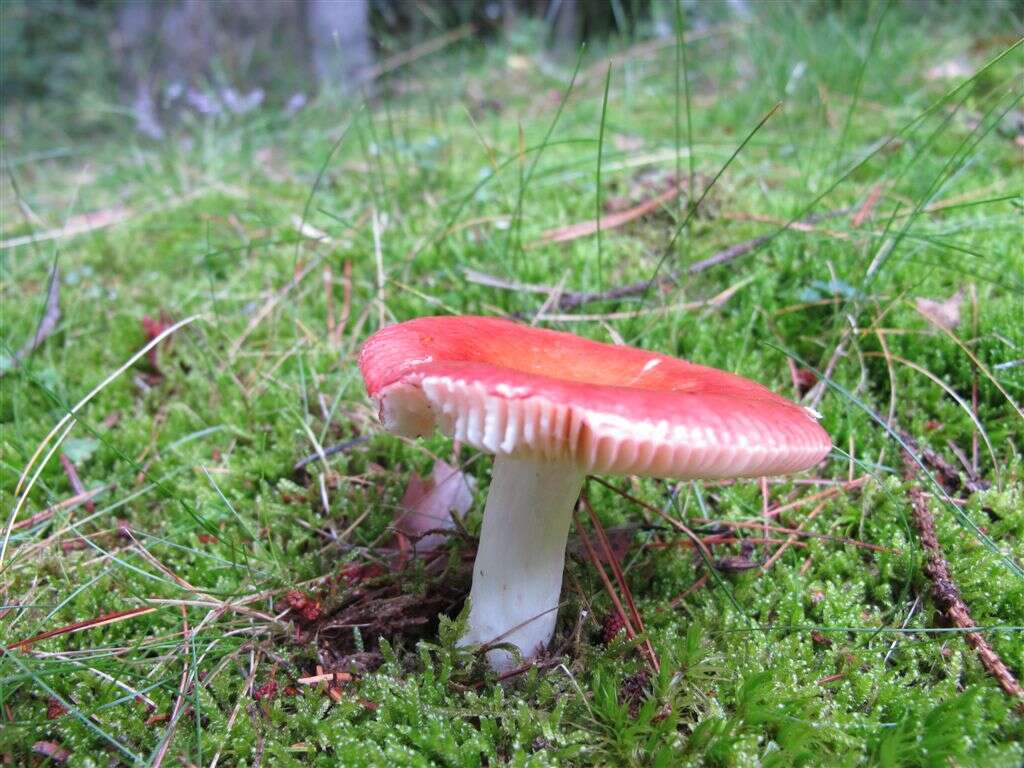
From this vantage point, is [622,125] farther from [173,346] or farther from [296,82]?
[296,82]

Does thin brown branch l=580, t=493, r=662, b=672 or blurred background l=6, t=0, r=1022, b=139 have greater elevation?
blurred background l=6, t=0, r=1022, b=139

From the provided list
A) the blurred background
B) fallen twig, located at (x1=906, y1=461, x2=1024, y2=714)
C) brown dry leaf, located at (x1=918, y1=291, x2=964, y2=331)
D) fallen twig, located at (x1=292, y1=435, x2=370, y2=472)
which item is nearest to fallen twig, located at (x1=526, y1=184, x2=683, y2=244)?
brown dry leaf, located at (x1=918, y1=291, x2=964, y2=331)

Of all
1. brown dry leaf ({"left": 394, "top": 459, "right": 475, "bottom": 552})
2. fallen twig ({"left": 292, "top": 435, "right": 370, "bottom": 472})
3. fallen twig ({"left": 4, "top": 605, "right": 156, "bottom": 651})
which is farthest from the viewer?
fallen twig ({"left": 292, "top": 435, "right": 370, "bottom": 472})

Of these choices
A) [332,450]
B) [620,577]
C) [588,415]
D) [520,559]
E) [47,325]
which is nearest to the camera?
[588,415]

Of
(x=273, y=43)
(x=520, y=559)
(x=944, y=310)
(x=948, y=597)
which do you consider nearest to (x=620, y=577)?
(x=520, y=559)

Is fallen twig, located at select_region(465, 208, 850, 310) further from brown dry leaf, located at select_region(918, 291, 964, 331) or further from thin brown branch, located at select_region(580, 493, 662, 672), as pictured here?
thin brown branch, located at select_region(580, 493, 662, 672)

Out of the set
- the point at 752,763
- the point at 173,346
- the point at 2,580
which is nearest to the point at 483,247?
the point at 173,346

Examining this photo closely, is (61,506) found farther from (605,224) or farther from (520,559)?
(605,224)
